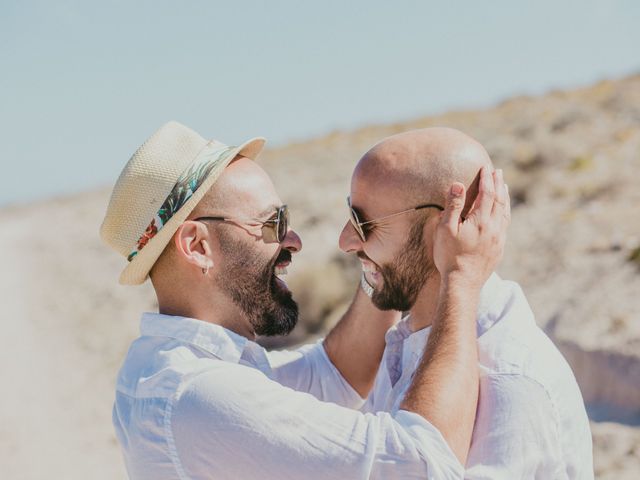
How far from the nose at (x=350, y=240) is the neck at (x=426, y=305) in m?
0.30

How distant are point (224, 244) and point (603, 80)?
129 ft

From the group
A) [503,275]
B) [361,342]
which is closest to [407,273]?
[361,342]

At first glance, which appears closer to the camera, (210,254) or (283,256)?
(210,254)

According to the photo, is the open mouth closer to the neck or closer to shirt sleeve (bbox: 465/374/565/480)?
the neck

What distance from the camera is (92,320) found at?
16219mm

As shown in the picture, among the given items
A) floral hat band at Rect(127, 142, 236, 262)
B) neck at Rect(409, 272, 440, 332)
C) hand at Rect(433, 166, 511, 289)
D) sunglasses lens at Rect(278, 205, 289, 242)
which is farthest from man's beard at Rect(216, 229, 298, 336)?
hand at Rect(433, 166, 511, 289)

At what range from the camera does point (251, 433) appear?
2.52 meters

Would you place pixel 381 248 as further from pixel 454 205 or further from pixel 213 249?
pixel 213 249

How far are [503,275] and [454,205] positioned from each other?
1021cm

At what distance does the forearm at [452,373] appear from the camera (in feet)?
8.20

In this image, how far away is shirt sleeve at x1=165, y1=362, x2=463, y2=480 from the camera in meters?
2.45

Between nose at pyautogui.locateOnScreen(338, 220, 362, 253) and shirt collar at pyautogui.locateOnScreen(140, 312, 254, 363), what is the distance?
1.85 feet

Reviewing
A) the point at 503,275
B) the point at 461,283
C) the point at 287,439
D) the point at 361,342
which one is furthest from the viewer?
the point at 503,275

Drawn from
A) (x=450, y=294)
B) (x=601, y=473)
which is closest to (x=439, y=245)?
(x=450, y=294)
